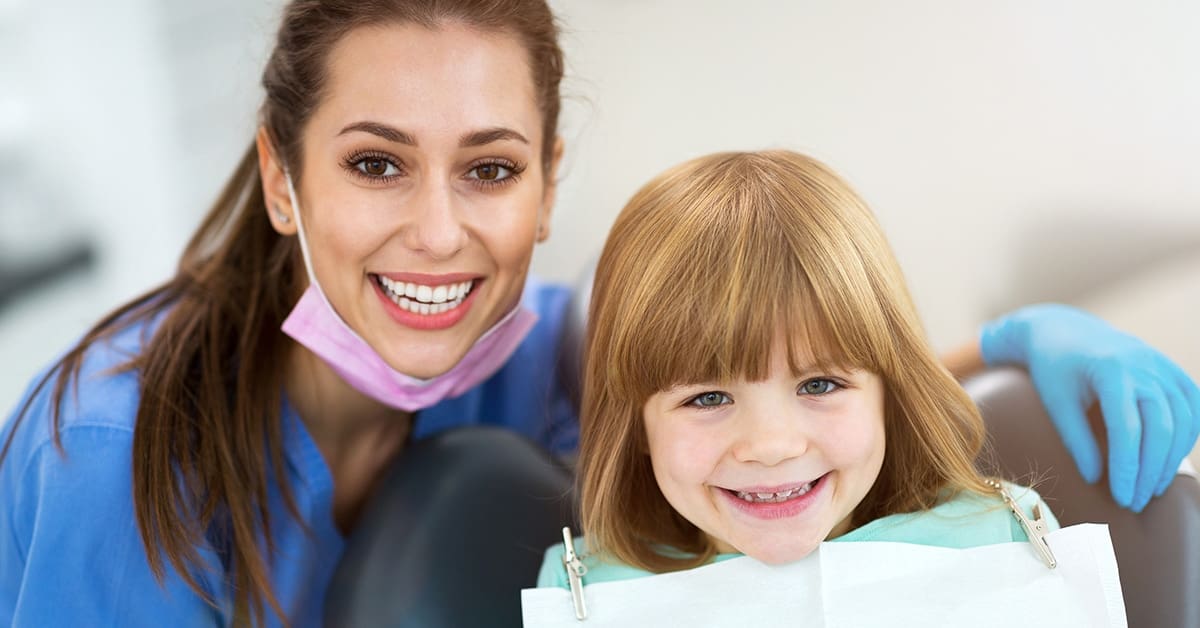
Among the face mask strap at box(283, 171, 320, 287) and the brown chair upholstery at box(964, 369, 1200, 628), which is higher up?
the face mask strap at box(283, 171, 320, 287)

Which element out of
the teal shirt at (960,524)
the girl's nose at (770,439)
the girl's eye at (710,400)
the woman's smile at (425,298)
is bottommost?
the teal shirt at (960,524)

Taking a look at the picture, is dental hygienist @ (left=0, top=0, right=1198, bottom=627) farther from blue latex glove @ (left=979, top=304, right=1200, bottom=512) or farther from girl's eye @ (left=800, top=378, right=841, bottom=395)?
girl's eye @ (left=800, top=378, right=841, bottom=395)

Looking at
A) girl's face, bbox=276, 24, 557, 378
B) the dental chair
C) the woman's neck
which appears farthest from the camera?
the woman's neck

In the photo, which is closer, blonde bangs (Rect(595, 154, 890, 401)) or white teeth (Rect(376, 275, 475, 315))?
blonde bangs (Rect(595, 154, 890, 401))

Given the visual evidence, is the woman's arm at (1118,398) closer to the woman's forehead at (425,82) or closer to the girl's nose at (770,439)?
the girl's nose at (770,439)

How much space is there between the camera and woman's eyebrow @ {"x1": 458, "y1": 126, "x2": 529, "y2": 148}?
1.20 meters

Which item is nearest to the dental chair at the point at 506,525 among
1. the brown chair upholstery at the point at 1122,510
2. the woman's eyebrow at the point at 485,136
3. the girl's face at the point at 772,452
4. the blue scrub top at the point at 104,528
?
the brown chair upholstery at the point at 1122,510

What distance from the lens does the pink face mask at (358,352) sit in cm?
132

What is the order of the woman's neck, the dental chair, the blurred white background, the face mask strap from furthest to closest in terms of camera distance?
the blurred white background
the woman's neck
the face mask strap
the dental chair

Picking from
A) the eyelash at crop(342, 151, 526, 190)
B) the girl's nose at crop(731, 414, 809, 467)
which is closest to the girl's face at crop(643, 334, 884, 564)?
the girl's nose at crop(731, 414, 809, 467)

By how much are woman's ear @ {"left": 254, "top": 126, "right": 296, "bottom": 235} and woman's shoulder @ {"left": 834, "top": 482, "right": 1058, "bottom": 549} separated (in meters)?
0.71

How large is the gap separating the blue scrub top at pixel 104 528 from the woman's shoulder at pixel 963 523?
2.04ft

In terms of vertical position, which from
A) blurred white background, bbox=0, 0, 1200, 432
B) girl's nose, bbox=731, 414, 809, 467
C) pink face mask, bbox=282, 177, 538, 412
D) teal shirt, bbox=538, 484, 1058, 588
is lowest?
teal shirt, bbox=538, 484, 1058, 588

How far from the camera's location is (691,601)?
1.12m
